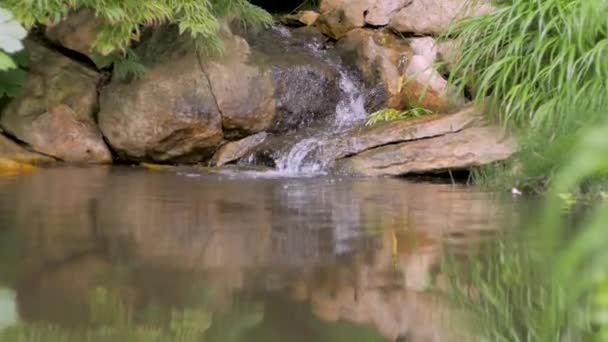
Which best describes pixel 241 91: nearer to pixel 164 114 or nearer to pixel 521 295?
pixel 164 114

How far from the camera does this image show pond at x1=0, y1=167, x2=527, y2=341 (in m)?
1.91

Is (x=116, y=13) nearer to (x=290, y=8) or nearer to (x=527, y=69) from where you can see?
(x=527, y=69)

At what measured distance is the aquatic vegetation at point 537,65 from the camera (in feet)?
13.6

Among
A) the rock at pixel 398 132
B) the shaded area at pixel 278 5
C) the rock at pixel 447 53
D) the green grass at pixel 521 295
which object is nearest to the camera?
the green grass at pixel 521 295

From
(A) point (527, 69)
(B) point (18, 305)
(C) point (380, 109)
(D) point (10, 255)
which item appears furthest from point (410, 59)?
(B) point (18, 305)

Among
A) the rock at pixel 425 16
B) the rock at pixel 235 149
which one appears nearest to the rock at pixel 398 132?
the rock at pixel 235 149

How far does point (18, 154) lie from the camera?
5.84 m

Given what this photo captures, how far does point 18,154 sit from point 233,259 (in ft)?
12.5

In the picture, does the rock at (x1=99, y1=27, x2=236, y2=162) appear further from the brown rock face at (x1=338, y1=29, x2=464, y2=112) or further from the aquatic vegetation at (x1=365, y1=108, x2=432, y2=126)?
the brown rock face at (x1=338, y1=29, x2=464, y2=112)

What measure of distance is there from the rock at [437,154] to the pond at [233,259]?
0.52 meters

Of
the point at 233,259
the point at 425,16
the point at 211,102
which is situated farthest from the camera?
the point at 425,16

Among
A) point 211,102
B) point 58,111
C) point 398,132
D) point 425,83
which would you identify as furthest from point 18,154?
point 425,83

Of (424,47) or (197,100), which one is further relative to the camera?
(424,47)

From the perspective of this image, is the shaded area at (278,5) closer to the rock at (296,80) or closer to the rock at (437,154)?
the rock at (296,80)
